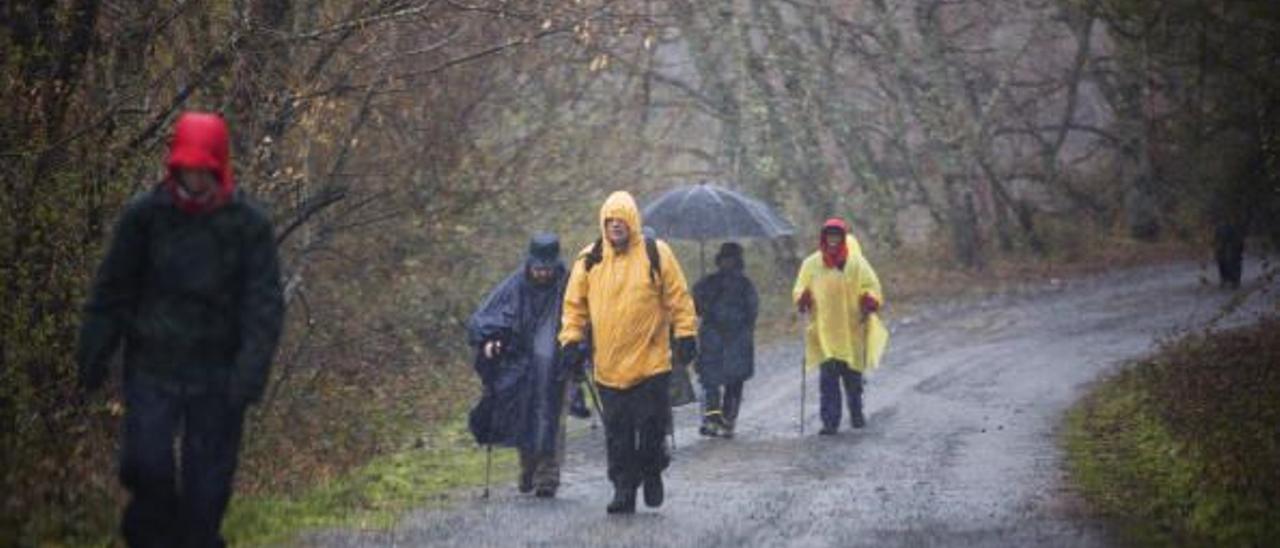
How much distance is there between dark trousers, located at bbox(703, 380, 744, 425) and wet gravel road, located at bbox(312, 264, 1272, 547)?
0.23 metres

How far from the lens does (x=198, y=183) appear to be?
25.7 ft

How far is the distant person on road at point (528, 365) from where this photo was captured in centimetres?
1326

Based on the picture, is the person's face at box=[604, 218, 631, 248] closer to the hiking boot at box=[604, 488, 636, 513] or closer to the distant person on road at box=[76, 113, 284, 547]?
the hiking boot at box=[604, 488, 636, 513]

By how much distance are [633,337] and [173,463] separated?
14.9ft

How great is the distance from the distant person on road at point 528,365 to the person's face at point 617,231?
1.16m

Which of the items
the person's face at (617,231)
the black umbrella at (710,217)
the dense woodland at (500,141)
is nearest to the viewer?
the dense woodland at (500,141)

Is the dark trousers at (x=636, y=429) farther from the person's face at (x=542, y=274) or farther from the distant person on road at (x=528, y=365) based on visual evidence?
the person's face at (x=542, y=274)

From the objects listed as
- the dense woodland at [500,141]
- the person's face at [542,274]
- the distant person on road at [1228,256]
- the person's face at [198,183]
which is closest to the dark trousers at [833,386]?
the dense woodland at [500,141]

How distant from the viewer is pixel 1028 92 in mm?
38344

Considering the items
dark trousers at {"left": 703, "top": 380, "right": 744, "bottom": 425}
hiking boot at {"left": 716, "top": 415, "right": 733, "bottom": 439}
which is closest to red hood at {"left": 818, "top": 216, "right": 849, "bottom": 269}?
dark trousers at {"left": 703, "top": 380, "right": 744, "bottom": 425}

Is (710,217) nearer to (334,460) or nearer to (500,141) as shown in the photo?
(334,460)

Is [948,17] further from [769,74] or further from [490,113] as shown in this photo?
[490,113]

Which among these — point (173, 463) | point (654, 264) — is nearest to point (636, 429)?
point (654, 264)

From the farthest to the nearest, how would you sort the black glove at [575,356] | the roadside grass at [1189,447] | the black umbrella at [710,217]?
the black umbrella at [710,217]
the black glove at [575,356]
the roadside grass at [1189,447]
